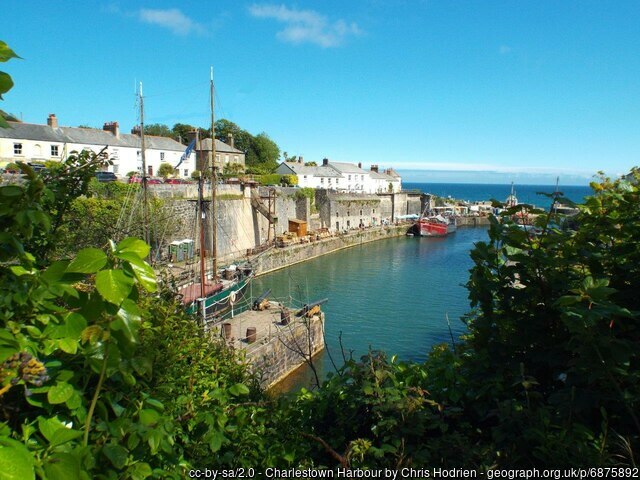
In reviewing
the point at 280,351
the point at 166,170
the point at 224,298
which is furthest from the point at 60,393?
the point at 166,170

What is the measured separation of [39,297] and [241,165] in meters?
49.4

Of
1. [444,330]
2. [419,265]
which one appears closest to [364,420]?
[444,330]

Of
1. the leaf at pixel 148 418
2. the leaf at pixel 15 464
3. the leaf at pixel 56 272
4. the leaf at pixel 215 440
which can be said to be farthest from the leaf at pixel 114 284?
the leaf at pixel 215 440

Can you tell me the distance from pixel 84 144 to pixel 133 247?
3939 cm

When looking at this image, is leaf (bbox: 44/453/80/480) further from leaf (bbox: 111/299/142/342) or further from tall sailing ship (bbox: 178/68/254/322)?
tall sailing ship (bbox: 178/68/254/322)

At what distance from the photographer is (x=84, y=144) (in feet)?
119

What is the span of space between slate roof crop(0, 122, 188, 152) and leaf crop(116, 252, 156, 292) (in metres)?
34.2

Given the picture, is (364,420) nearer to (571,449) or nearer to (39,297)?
(571,449)

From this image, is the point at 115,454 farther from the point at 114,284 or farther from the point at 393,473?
the point at 393,473

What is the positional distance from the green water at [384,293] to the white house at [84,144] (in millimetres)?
12131

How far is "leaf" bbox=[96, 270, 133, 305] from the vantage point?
1446 millimetres

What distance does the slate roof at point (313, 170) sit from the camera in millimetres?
59631

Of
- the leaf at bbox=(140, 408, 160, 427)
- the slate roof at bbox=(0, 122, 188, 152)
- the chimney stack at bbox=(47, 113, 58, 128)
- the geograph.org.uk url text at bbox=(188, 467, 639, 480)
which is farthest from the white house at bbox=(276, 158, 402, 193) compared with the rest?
the leaf at bbox=(140, 408, 160, 427)

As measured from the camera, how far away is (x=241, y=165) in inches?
1960
